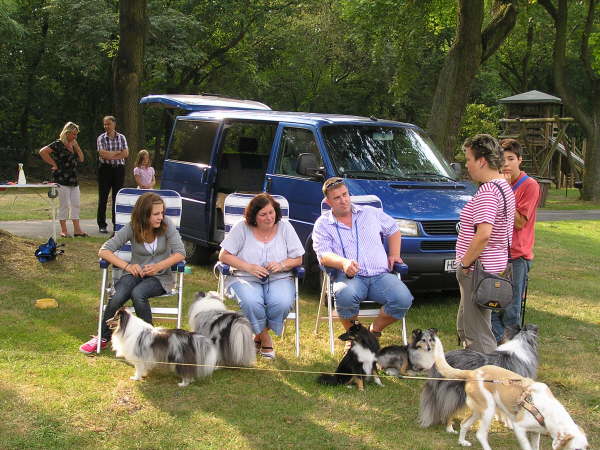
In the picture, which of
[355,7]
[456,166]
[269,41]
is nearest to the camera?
[456,166]

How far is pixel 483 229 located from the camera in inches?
190

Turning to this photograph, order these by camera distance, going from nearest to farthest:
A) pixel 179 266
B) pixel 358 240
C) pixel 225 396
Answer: pixel 225 396, pixel 179 266, pixel 358 240

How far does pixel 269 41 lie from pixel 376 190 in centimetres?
2564

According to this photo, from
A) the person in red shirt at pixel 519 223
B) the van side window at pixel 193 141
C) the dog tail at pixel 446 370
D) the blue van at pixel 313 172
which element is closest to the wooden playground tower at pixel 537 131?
the van side window at pixel 193 141

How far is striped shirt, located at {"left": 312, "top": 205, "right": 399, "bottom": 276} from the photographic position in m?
6.08

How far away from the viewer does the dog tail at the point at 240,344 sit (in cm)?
540

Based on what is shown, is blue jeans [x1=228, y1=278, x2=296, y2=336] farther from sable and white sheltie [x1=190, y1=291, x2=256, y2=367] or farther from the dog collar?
the dog collar

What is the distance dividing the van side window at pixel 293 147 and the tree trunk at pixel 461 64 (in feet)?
21.5

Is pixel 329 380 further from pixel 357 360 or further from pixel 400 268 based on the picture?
pixel 400 268

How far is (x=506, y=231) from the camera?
5.00m

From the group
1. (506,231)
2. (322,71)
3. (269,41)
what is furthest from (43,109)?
(506,231)

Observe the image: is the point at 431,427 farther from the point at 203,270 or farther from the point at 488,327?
the point at 203,270

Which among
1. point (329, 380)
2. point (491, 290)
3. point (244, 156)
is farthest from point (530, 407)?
point (244, 156)

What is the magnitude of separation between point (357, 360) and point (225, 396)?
3.24 ft
